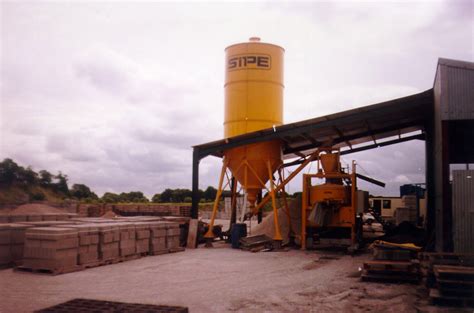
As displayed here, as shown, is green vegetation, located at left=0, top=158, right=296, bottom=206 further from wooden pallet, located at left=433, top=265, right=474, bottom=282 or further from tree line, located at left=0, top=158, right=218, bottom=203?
wooden pallet, located at left=433, top=265, right=474, bottom=282

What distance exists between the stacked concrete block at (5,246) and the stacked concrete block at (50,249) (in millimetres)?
962

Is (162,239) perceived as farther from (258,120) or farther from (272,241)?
(258,120)

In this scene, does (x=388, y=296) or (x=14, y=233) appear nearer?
(x=388, y=296)

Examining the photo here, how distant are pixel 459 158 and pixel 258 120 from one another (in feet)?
27.6

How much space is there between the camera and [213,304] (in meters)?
8.26

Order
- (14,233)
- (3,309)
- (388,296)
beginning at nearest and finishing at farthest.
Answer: (3,309) < (388,296) < (14,233)

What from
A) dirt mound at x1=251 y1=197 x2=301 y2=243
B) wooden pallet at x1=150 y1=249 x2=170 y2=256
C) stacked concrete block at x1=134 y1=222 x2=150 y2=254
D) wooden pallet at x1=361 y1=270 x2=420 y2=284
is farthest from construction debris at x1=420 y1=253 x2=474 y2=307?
dirt mound at x1=251 y1=197 x2=301 y2=243

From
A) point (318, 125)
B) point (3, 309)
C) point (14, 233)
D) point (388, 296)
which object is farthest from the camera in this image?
point (318, 125)

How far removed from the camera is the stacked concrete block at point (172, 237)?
1667cm

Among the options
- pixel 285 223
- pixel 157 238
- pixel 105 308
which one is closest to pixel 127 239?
pixel 157 238

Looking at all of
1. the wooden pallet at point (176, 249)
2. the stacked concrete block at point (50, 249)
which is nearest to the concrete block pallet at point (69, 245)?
the stacked concrete block at point (50, 249)

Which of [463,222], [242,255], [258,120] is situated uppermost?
[258,120]

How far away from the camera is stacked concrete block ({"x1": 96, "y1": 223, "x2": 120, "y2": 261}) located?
42.7ft

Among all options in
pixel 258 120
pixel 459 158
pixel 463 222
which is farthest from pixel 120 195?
pixel 463 222
